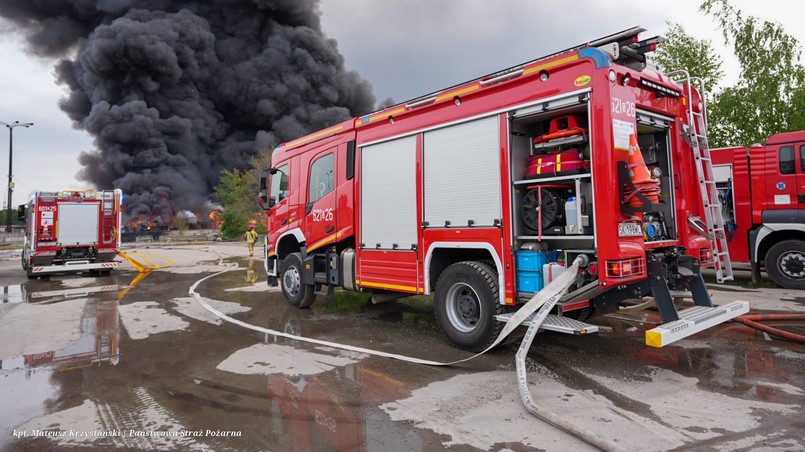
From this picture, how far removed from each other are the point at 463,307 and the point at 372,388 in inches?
61.9

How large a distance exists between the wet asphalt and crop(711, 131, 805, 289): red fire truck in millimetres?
2007

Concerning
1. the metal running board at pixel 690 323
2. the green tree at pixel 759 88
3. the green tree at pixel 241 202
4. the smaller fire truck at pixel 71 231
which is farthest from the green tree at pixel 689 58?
the green tree at pixel 241 202

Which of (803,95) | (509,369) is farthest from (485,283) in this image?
(803,95)

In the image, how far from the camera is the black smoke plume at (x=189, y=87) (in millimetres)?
53406

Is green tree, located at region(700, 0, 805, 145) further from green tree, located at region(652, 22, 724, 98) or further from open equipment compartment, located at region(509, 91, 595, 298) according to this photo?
open equipment compartment, located at region(509, 91, 595, 298)

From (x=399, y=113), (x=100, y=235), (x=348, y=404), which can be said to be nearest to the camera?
(x=348, y=404)

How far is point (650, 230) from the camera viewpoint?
183 inches

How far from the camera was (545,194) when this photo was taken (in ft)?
14.8

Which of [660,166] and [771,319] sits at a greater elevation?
[660,166]

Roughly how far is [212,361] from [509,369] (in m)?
3.11

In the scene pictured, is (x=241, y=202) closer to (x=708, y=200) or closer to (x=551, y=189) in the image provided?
(x=551, y=189)

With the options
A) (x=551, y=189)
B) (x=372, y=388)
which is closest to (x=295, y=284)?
(x=372, y=388)

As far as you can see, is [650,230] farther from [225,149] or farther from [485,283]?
[225,149]

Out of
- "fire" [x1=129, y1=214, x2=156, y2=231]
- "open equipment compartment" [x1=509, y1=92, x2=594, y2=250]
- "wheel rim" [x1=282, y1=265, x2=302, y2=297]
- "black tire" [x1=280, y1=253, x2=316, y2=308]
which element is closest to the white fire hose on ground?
"open equipment compartment" [x1=509, y1=92, x2=594, y2=250]
